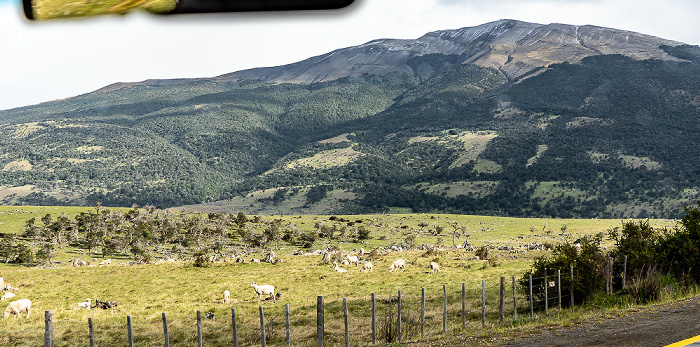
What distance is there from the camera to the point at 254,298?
31578 millimetres

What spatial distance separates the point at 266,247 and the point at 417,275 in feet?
107

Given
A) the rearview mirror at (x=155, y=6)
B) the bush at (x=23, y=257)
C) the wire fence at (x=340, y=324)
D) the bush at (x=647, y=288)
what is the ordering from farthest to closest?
the bush at (x=23, y=257) < the bush at (x=647, y=288) < the wire fence at (x=340, y=324) < the rearview mirror at (x=155, y=6)

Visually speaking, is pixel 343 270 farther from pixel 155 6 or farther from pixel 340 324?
pixel 155 6

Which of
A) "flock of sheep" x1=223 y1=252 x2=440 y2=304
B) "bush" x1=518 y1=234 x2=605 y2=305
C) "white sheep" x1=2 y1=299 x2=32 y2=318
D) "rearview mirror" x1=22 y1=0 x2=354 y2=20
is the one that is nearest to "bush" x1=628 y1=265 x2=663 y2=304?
"bush" x1=518 y1=234 x2=605 y2=305

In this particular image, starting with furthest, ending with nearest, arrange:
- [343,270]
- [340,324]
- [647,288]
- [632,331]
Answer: [343,270]
[340,324]
[647,288]
[632,331]

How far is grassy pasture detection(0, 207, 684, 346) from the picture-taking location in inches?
759

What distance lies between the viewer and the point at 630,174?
511 ft

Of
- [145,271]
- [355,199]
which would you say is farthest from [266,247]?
[355,199]

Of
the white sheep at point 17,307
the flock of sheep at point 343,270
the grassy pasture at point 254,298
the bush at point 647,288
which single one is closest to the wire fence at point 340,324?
the grassy pasture at point 254,298

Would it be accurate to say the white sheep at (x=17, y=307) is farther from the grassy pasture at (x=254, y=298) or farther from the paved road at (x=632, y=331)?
the paved road at (x=632, y=331)

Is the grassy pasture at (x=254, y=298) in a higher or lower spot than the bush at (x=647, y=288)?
lower

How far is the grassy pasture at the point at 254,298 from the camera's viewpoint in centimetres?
1928

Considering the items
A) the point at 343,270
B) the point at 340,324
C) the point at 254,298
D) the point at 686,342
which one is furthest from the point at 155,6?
the point at 343,270

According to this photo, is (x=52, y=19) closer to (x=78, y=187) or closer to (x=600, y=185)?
(x=600, y=185)
